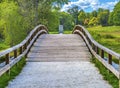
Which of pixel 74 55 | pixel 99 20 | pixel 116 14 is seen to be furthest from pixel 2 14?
pixel 99 20

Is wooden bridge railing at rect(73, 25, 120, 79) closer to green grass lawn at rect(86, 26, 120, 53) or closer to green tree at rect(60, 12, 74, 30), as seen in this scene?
green grass lawn at rect(86, 26, 120, 53)

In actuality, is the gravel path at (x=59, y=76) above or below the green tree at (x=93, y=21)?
above

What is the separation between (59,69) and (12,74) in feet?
6.26

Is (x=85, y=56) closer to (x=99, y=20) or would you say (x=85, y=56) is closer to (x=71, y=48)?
(x=71, y=48)

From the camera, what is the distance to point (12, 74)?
10945 millimetres

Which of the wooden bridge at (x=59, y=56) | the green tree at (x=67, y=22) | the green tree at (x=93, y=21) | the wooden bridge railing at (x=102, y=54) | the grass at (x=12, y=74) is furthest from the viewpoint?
the green tree at (x=67, y=22)

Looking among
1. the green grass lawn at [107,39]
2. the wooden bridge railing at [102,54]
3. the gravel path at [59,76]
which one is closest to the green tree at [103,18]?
the green grass lawn at [107,39]

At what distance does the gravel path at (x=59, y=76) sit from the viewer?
9.24 meters

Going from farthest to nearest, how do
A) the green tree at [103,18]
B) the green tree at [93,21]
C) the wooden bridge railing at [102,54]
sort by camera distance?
the green tree at [103,18], the green tree at [93,21], the wooden bridge railing at [102,54]

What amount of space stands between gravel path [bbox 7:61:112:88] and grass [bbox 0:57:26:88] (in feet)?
0.47

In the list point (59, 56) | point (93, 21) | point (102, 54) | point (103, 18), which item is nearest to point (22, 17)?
point (59, 56)

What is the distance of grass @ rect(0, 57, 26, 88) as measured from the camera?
9.40 metres

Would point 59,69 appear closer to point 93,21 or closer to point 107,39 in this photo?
point 107,39

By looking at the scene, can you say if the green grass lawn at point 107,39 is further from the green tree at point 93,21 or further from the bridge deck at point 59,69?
the green tree at point 93,21
